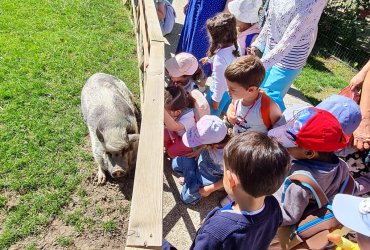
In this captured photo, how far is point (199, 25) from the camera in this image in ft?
16.9

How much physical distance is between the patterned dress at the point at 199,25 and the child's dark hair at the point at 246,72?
2.15m

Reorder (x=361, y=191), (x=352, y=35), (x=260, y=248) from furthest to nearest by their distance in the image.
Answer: (x=352, y=35) → (x=361, y=191) → (x=260, y=248)

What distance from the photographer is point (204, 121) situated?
329 cm

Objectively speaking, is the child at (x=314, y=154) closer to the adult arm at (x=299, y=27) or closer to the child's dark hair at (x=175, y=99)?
the adult arm at (x=299, y=27)

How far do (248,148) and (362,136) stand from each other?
1586mm

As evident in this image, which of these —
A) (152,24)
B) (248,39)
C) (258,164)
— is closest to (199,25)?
(248,39)

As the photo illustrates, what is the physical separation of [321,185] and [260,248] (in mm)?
680

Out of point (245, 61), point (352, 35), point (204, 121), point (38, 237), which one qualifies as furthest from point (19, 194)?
point (352, 35)

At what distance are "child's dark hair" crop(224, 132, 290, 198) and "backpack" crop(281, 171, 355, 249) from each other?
455 millimetres

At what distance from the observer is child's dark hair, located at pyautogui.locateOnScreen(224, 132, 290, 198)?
1857 millimetres

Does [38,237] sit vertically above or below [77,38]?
below

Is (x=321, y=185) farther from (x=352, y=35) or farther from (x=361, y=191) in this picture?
(x=352, y=35)

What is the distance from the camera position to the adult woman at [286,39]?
345 cm

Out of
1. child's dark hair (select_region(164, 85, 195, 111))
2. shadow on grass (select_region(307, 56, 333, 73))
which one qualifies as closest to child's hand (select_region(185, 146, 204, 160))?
child's dark hair (select_region(164, 85, 195, 111))
